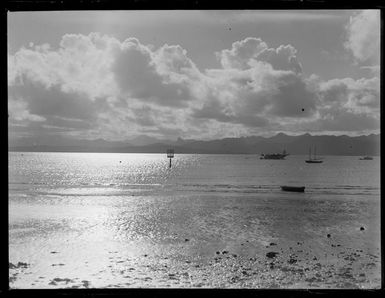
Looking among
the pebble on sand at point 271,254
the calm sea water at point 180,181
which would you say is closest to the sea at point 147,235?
the pebble on sand at point 271,254

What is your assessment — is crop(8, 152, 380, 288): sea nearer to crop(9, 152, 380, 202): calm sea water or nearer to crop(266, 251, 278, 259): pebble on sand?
crop(266, 251, 278, 259): pebble on sand

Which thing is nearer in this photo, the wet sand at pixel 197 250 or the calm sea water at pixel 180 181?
the wet sand at pixel 197 250

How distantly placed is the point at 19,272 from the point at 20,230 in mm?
6223

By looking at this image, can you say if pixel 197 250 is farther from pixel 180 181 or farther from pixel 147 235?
pixel 180 181

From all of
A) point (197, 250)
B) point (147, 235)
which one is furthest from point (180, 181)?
point (197, 250)

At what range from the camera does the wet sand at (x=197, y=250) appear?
7.10 metres

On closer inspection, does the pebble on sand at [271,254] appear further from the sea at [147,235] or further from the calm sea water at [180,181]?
the calm sea water at [180,181]

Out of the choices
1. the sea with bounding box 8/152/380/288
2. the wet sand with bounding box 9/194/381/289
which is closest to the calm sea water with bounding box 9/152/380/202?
the sea with bounding box 8/152/380/288

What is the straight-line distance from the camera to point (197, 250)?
1016 centimetres

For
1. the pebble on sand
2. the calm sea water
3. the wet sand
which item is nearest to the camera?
the wet sand

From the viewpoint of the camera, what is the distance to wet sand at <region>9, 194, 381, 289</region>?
710 cm

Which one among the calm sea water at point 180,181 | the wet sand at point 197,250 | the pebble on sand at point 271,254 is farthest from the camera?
the calm sea water at point 180,181

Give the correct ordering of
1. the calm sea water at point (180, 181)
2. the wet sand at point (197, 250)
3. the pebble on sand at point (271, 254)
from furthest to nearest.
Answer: the calm sea water at point (180, 181) < the pebble on sand at point (271, 254) < the wet sand at point (197, 250)
